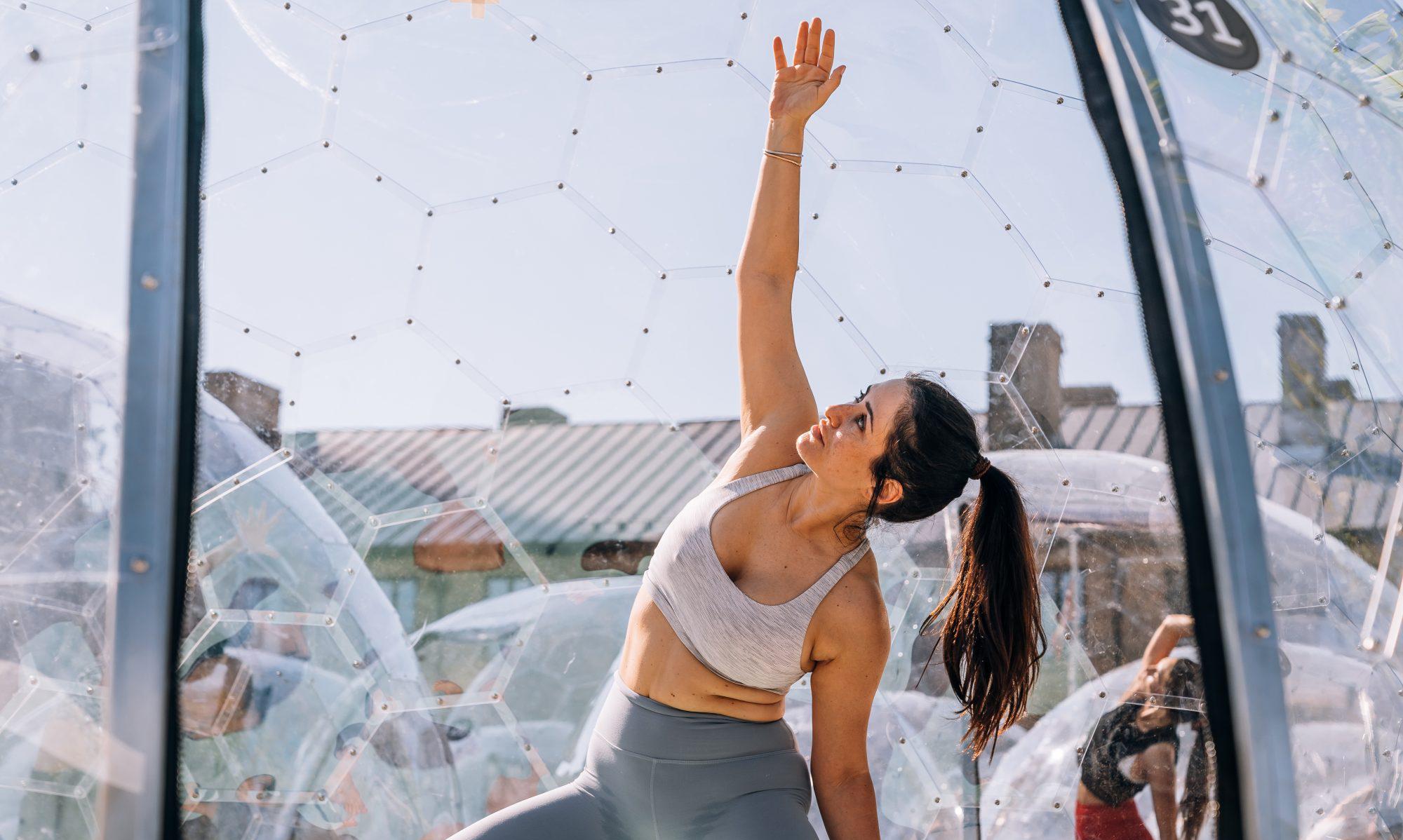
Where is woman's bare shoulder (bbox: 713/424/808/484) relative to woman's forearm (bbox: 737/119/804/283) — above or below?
below

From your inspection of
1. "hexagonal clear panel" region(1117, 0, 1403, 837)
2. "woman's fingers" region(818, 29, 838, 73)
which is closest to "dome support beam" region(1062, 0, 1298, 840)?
"hexagonal clear panel" region(1117, 0, 1403, 837)

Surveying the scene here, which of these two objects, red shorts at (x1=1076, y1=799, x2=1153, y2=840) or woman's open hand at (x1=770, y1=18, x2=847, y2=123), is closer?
woman's open hand at (x1=770, y1=18, x2=847, y2=123)

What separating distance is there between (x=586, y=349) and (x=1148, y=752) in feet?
7.42

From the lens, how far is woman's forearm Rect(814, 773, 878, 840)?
2.47m

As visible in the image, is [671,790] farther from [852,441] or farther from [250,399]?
[250,399]

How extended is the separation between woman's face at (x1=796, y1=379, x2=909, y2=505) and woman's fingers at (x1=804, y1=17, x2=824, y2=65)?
3.06 ft

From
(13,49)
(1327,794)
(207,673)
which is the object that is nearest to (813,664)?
(1327,794)

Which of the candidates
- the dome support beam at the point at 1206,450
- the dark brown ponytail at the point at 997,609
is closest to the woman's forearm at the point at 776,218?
the dark brown ponytail at the point at 997,609

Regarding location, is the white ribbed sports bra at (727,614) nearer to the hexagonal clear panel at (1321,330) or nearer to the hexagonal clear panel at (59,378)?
the hexagonal clear panel at (1321,330)

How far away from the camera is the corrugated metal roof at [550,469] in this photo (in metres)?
3.60

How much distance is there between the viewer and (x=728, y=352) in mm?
3809

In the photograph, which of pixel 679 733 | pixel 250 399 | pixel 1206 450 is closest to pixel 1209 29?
pixel 1206 450

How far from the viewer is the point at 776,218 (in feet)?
9.04

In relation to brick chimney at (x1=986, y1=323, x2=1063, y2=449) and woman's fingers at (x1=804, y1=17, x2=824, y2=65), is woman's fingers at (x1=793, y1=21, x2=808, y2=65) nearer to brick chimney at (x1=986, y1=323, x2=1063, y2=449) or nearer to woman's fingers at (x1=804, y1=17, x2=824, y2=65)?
woman's fingers at (x1=804, y1=17, x2=824, y2=65)
